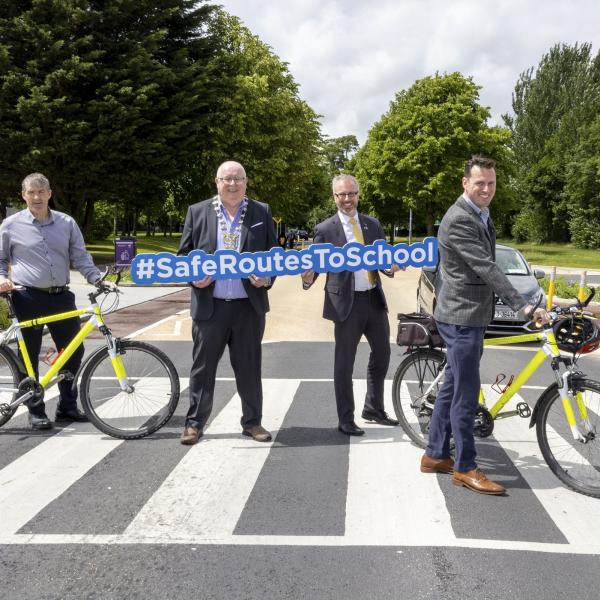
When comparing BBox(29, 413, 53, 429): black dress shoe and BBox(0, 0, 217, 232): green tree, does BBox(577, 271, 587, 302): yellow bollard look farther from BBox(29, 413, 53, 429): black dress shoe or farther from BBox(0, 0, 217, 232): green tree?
BBox(0, 0, 217, 232): green tree

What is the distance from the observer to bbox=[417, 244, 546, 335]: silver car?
34.7 feet

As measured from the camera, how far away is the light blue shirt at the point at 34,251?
5473 mm

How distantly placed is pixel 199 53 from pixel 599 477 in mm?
31681

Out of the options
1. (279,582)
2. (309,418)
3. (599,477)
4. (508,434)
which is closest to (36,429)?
(309,418)

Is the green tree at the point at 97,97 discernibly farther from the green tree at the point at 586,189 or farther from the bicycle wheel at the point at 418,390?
the green tree at the point at 586,189

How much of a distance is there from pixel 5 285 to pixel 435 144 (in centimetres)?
3990

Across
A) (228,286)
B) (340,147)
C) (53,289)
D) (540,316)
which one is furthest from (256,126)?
(340,147)

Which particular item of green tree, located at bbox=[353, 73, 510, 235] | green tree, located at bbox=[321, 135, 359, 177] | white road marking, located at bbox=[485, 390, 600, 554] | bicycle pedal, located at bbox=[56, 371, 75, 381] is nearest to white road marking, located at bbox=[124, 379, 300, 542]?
bicycle pedal, located at bbox=[56, 371, 75, 381]

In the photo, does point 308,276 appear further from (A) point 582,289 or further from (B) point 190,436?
(A) point 582,289

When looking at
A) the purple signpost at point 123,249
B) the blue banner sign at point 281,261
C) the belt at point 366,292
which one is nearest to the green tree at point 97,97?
the purple signpost at point 123,249

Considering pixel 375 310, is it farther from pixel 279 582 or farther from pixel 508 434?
pixel 279 582

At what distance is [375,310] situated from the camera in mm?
5566

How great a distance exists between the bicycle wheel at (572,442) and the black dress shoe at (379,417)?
1.59 m

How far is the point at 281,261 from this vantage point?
5203 mm
